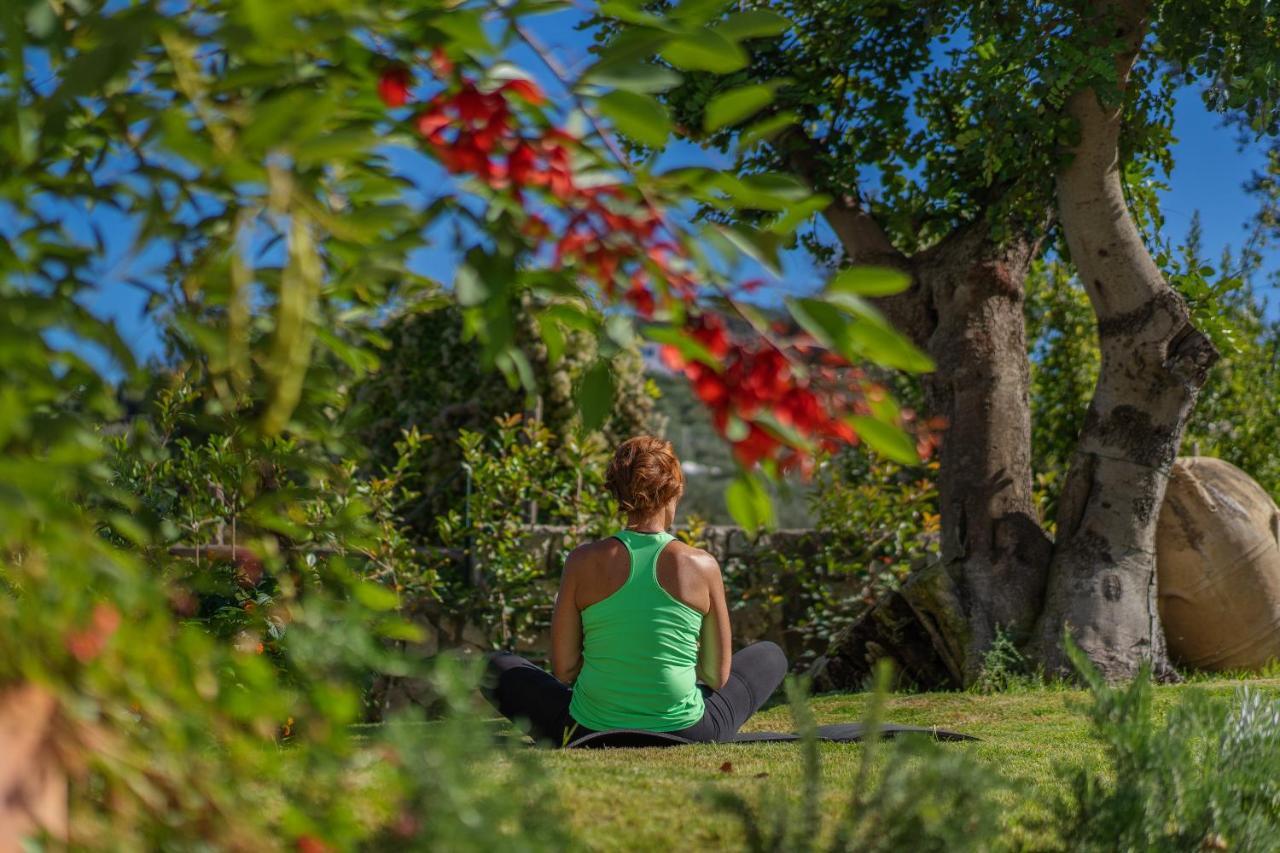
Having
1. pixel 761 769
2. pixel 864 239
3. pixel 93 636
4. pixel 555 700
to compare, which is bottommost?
pixel 555 700

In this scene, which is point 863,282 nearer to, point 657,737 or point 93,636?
point 93,636

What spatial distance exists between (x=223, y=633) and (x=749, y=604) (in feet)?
18.1

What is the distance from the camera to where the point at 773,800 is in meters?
2.24

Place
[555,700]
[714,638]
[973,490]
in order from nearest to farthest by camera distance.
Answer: [714,638] → [555,700] → [973,490]

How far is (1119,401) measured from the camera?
737cm

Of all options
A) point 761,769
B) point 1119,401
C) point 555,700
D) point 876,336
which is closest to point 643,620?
point 555,700

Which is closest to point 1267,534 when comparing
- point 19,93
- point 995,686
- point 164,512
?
point 995,686

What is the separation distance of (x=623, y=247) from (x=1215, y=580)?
7.07 meters

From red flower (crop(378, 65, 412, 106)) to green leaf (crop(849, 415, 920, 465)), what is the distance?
2.77 ft

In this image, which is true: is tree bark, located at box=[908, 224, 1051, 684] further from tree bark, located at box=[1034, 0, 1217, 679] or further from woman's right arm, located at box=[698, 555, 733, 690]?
woman's right arm, located at box=[698, 555, 733, 690]

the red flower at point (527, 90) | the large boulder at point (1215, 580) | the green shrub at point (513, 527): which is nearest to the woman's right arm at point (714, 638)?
the red flower at point (527, 90)

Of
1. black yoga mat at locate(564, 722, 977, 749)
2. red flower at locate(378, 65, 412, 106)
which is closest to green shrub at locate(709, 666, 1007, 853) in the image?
red flower at locate(378, 65, 412, 106)

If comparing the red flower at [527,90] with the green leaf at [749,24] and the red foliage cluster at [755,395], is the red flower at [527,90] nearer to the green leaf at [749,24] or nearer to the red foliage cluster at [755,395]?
the green leaf at [749,24]

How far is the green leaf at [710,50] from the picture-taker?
178 centimetres
